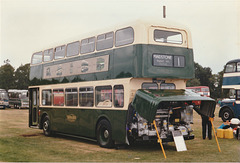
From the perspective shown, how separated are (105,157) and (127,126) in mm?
1492

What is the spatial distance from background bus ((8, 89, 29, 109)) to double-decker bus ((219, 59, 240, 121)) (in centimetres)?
3056

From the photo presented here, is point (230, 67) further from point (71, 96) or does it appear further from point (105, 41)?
point (105, 41)

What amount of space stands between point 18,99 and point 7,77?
91.5ft

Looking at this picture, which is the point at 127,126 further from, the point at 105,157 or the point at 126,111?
the point at 105,157

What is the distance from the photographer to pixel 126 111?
1191 cm

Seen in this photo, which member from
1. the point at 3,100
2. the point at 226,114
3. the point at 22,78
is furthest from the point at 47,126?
the point at 22,78

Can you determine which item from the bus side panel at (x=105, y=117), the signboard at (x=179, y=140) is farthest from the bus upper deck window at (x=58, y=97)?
the signboard at (x=179, y=140)

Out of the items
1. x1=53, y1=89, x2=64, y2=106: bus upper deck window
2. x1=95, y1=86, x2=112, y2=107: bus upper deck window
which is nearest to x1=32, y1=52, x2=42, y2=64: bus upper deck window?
x1=53, y1=89, x2=64, y2=106: bus upper deck window

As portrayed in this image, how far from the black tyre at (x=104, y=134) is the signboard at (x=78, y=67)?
80.9 inches

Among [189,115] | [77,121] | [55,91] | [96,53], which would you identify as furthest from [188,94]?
[55,91]

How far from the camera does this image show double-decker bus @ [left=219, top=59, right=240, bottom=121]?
971 inches

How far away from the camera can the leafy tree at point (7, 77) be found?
245 feet

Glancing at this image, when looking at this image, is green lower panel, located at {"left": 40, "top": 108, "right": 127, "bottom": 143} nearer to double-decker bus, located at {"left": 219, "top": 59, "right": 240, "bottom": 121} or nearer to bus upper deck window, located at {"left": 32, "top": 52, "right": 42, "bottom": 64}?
bus upper deck window, located at {"left": 32, "top": 52, "right": 42, "bottom": 64}

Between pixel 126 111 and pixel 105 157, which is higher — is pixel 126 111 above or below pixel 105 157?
above
